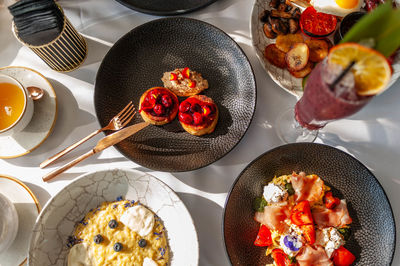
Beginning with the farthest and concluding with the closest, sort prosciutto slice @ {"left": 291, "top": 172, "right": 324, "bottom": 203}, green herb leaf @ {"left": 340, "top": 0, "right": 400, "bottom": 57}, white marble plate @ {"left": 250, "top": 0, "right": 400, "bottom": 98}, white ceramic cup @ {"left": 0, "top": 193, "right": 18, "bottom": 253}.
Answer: white marble plate @ {"left": 250, "top": 0, "right": 400, "bottom": 98} < prosciutto slice @ {"left": 291, "top": 172, "right": 324, "bottom": 203} < white ceramic cup @ {"left": 0, "top": 193, "right": 18, "bottom": 253} < green herb leaf @ {"left": 340, "top": 0, "right": 400, "bottom": 57}

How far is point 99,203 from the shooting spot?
4.63 feet

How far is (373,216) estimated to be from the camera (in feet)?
4.49

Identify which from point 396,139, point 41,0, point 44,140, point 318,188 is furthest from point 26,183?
point 396,139

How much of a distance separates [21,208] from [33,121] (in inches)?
14.9

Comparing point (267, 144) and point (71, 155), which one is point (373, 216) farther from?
point (71, 155)

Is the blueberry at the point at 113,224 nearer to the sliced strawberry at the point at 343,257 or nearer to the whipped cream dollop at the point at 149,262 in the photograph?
the whipped cream dollop at the point at 149,262

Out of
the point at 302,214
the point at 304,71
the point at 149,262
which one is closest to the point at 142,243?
the point at 149,262

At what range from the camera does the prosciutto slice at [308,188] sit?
136 centimetres

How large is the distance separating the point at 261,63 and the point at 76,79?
33.9 inches

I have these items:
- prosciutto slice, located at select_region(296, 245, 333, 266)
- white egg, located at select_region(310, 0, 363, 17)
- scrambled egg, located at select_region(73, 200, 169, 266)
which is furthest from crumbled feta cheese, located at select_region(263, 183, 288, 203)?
white egg, located at select_region(310, 0, 363, 17)

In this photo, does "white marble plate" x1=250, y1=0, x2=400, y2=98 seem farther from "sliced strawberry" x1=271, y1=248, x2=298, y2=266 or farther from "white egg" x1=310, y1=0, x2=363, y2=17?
"sliced strawberry" x1=271, y1=248, x2=298, y2=266

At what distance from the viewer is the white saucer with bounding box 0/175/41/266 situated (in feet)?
4.40

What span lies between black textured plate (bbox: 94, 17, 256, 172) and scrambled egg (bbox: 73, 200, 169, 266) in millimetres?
253

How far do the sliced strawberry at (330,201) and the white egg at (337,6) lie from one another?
84 centimetres
